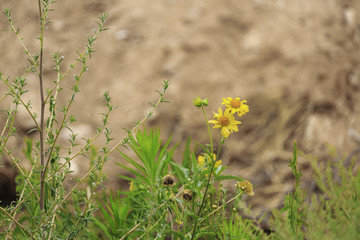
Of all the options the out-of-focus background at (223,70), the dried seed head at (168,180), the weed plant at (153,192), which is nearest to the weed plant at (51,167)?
the weed plant at (153,192)

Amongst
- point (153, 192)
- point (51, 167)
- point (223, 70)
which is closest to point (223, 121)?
point (153, 192)

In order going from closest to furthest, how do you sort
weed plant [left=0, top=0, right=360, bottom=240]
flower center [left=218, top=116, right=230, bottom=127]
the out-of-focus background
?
1. weed plant [left=0, top=0, right=360, bottom=240]
2. flower center [left=218, top=116, right=230, bottom=127]
3. the out-of-focus background

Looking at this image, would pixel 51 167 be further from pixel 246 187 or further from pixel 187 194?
pixel 246 187

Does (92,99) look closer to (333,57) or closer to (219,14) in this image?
(219,14)

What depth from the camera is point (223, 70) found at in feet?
7.42

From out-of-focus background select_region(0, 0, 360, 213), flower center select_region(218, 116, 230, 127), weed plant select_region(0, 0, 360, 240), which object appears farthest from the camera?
out-of-focus background select_region(0, 0, 360, 213)

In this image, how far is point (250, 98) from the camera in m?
2.24

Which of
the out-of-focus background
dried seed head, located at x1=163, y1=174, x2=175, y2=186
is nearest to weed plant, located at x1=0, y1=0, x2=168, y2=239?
dried seed head, located at x1=163, y1=174, x2=175, y2=186

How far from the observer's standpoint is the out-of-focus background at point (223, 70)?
2188mm

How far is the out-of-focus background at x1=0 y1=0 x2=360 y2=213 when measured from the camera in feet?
7.18

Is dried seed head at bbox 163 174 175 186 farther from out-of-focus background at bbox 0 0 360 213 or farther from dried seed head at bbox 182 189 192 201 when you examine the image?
out-of-focus background at bbox 0 0 360 213

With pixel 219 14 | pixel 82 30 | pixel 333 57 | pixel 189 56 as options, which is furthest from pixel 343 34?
pixel 82 30

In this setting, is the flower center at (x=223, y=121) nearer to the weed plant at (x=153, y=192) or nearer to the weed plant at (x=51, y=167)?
the weed plant at (x=153, y=192)

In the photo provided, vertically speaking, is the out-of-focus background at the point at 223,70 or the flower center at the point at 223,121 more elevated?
the flower center at the point at 223,121
